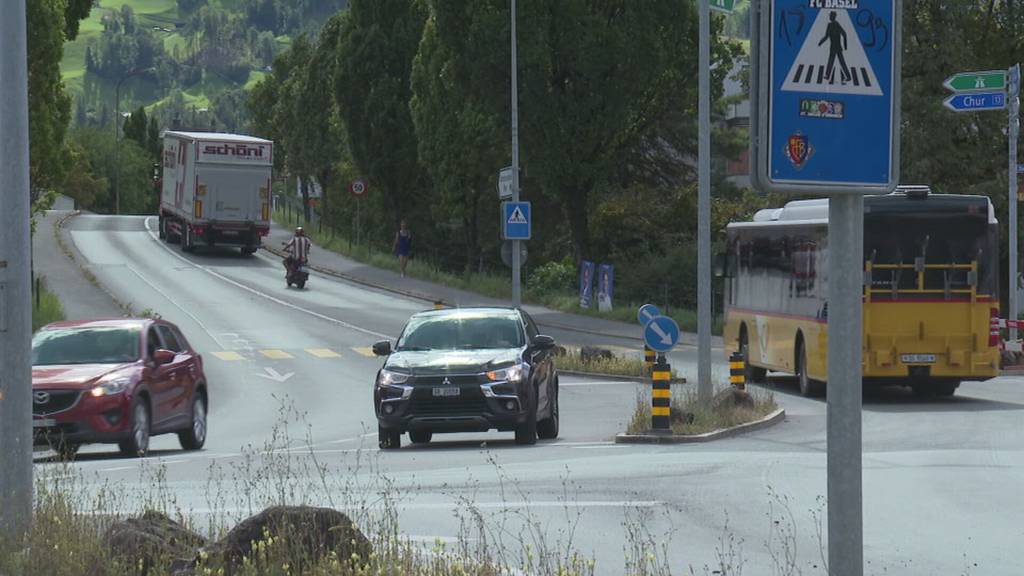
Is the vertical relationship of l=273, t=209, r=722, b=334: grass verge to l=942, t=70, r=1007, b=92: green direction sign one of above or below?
below

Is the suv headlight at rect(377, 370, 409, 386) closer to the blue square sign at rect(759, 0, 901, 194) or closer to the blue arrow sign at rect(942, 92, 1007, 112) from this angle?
the blue arrow sign at rect(942, 92, 1007, 112)

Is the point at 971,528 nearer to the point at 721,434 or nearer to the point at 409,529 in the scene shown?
the point at 409,529

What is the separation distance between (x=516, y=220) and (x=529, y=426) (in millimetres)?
18869

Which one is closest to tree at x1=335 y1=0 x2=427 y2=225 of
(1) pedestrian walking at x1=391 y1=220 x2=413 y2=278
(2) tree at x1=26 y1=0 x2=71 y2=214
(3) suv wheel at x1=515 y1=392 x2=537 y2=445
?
(1) pedestrian walking at x1=391 y1=220 x2=413 y2=278

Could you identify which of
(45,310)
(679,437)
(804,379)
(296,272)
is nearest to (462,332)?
(679,437)

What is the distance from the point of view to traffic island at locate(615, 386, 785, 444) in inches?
832

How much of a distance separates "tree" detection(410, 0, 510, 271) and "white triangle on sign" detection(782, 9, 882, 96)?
46757mm

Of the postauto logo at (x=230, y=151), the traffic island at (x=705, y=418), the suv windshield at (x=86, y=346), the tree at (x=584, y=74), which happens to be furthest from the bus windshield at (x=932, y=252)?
the postauto logo at (x=230, y=151)

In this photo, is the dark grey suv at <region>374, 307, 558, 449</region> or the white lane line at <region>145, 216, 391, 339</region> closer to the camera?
the dark grey suv at <region>374, 307, 558, 449</region>

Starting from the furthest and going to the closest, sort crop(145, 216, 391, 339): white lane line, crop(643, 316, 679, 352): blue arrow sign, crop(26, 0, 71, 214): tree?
crop(145, 216, 391, 339): white lane line → crop(26, 0, 71, 214): tree → crop(643, 316, 679, 352): blue arrow sign

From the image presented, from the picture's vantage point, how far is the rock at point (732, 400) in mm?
23688

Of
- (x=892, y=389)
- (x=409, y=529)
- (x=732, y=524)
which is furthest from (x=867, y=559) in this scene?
(x=892, y=389)

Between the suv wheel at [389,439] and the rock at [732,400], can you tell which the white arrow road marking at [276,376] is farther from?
the suv wheel at [389,439]

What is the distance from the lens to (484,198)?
200 ft
